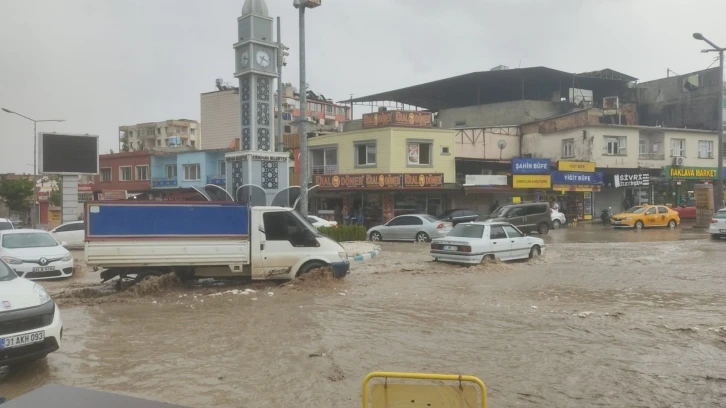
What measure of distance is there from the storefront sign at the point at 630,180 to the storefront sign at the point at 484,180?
8944mm

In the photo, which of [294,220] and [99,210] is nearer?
[99,210]

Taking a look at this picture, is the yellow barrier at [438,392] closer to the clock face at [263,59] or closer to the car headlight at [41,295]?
the car headlight at [41,295]

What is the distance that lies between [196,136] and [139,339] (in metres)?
92.0

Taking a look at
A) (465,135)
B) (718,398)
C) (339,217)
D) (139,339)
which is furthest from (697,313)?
(465,135)

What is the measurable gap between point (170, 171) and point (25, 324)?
134ft

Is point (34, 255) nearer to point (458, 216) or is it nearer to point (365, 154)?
point (458, 216)

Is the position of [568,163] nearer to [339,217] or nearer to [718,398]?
[339,217]

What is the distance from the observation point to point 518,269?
15.1 metres

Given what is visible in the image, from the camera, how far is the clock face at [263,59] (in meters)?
18.5

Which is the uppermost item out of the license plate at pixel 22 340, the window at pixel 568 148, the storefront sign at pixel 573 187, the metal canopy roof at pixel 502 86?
the metal canopy roof at pixel 502 86

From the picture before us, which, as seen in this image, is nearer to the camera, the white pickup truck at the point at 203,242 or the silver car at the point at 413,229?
the white pickup truck at the point at 203,242

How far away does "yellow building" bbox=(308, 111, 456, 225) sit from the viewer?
31.5m

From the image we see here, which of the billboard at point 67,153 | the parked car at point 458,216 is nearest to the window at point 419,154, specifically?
the parked car at point 458,216

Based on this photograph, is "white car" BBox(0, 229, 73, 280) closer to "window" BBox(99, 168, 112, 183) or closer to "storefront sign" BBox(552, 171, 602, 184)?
"storefront sign" BBox(552, 171, 602, 184)
